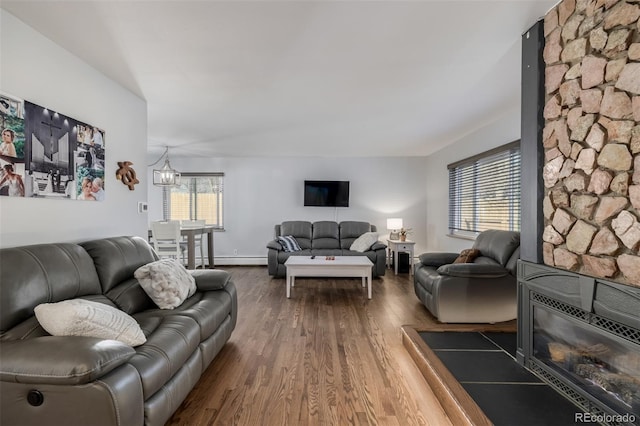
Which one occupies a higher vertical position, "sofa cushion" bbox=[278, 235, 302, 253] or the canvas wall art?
the canvas wall art

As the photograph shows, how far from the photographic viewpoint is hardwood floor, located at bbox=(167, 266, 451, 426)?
5.83ft

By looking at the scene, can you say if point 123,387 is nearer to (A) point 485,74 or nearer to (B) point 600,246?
(B) point 600,246

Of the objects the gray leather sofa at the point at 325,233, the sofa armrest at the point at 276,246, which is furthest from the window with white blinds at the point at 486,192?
the sofa armrest at the point at 276,246

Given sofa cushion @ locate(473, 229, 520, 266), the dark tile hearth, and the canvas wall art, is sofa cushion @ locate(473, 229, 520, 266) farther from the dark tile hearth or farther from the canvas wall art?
the canvas wall art

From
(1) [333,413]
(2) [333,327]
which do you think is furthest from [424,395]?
(2) [333,327]

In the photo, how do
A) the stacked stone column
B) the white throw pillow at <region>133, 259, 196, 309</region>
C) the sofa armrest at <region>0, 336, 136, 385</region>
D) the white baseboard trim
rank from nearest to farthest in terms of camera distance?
the sofa armrest at <region>0, 336, 136, 385</region>, the stacked stone column, the white throw pillow at <region>133, 259, 196, 309</region>, the white baseboard trim

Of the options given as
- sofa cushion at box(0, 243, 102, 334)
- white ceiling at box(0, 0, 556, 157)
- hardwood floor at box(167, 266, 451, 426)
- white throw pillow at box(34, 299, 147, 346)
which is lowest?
hardwood floor at box(167, 266, 451, 426)

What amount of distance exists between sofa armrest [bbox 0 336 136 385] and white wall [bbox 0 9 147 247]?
1.00m

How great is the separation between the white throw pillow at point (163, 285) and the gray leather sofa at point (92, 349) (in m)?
0.07

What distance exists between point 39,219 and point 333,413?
2322 millimetres

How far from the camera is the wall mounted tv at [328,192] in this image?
6.42 metres

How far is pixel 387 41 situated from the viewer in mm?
2141

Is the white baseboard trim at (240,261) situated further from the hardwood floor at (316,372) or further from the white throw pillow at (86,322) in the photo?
the white throw pillow at (86,322)

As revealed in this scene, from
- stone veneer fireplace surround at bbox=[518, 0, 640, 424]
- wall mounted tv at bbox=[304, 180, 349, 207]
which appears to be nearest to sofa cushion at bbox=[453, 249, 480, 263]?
stone veneer fireplace surround at bbox=[518, 0, 640, 424]
